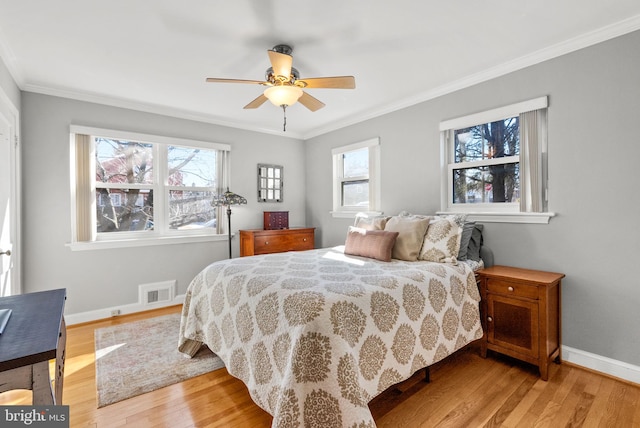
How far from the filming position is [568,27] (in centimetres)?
209

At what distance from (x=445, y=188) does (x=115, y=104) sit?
3.75 meters

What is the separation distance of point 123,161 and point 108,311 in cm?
171

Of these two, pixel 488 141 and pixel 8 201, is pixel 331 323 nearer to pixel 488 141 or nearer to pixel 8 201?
pixel 488 141

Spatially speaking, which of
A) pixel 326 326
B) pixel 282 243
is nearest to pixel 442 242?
pixel 326 326

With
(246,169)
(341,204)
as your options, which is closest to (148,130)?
(246,169)

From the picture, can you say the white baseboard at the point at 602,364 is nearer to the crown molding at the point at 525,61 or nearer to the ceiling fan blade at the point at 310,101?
the crown molding at the point at 525,61

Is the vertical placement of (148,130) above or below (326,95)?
below

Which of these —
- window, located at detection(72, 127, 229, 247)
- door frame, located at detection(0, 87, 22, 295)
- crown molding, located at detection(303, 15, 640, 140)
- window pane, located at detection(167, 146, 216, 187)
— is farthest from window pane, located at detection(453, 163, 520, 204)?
door frame, located at detection(0, 87, 22, 295)

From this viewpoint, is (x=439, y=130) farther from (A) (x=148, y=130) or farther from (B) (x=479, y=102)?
(A) (x=148, y=130)

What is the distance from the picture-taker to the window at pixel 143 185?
3244 mm

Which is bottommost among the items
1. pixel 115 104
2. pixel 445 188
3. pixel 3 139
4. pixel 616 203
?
pixel 616 203

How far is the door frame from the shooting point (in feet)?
8.49

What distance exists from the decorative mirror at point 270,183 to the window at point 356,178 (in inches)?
35.5
